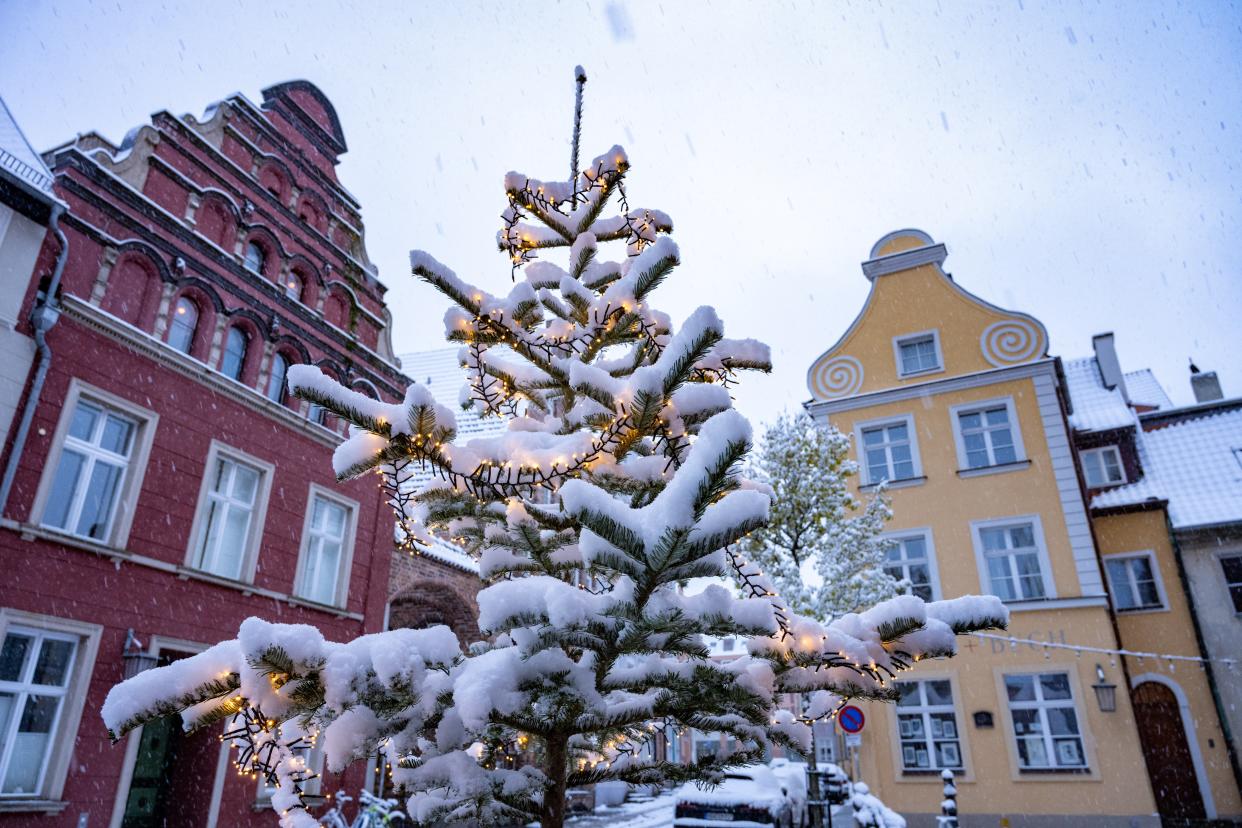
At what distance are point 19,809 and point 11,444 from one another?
377cm

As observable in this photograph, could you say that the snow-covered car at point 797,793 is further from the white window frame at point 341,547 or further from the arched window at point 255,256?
the arched window at point 255,256

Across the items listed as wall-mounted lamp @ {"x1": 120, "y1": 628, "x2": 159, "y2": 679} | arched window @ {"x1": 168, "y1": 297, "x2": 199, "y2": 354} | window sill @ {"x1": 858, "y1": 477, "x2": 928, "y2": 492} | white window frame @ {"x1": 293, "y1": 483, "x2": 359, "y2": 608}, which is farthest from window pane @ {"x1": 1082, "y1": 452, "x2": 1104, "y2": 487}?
wall-mounted lamp @ {"x1": 120, "y1": 628, "x2": 159, "y2": 679}

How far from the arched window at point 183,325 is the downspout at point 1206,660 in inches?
772

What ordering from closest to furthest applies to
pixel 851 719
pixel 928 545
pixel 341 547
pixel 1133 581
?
pixel 851 719
pixel 341 547
pixel 928 545
pixel 1133 581

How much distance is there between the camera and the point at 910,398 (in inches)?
640

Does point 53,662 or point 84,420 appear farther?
point 84,420

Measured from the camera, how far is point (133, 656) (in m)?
8.52

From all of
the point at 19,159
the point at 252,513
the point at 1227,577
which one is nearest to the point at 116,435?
the point at 252,513

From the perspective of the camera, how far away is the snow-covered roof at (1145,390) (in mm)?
22903

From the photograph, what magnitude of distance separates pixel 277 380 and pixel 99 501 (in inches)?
131

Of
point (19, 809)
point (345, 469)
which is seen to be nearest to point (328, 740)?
point (345, 469)

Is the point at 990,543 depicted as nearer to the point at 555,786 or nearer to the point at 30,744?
the point at 555,786

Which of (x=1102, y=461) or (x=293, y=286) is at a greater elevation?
(x=293, y=286)

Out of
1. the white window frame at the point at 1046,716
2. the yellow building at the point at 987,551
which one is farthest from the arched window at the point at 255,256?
the white window frame at the point at 1046,716
